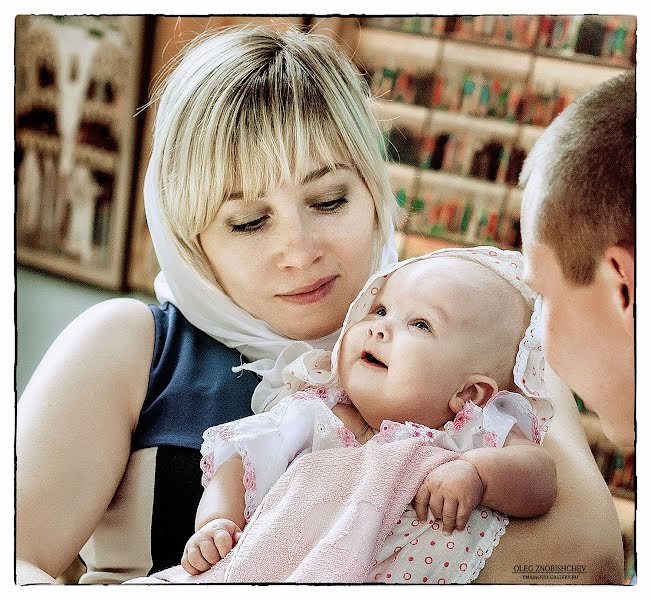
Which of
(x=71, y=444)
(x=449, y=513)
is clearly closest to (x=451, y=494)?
(x=449, y=513)

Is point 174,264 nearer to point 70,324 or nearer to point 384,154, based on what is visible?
point 70,324

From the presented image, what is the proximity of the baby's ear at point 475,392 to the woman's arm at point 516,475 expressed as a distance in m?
0.07

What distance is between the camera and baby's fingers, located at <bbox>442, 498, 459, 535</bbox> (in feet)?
5.01

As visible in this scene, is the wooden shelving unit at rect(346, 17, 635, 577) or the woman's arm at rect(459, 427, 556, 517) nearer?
the woman's arm at rect(459, 427, 556, 517)

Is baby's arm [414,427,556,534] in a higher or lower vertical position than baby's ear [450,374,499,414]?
lower

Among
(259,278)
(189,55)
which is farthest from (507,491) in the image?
(189,55)

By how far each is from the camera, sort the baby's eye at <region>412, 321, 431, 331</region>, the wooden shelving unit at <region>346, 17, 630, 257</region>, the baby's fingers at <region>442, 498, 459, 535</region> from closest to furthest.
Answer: the baby's fingers at <region>442, 498, 459, 535</region> < the baby's eye at <region>412, 321, 431, 331</region> < the wooden shelving unit at <region>346, 17, 630, 257</region>

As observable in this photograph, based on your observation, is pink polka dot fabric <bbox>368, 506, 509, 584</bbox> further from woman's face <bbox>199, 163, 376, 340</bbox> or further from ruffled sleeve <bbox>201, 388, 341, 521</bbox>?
woman's face <bbox>199, 163, 376, 340</bbox>

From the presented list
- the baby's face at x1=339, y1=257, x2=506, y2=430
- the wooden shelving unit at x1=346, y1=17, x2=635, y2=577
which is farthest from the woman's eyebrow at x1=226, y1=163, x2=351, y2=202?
the baby's face at x1=339, y1=257, x2=506, y2=430

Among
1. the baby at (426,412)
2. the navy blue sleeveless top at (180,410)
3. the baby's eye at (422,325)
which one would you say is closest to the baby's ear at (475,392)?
the baby at (426,412)

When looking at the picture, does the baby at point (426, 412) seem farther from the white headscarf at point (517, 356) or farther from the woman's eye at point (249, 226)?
the woman's eye at point (249, 226)

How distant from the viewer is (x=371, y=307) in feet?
5.55

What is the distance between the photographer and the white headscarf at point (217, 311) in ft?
5.67

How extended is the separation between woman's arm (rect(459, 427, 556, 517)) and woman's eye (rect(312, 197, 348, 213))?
448mm
